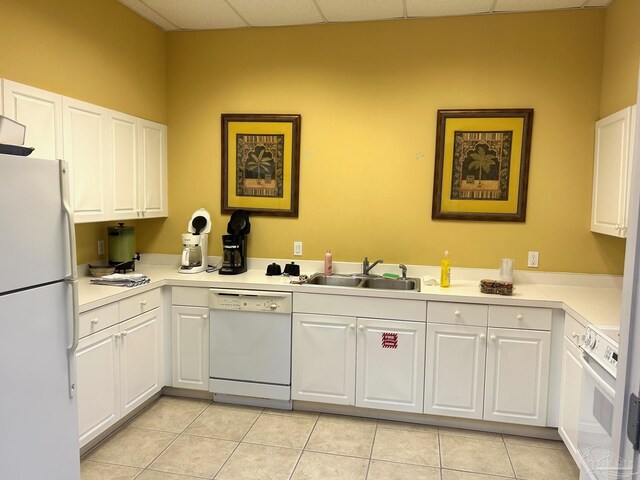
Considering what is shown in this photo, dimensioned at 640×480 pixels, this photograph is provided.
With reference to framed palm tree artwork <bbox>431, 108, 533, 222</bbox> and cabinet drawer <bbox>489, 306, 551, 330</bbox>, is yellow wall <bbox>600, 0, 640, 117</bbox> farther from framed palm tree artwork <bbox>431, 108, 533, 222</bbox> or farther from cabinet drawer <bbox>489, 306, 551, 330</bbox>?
cabinet drawer <bbox>489, 306, 551, 330</bbox>

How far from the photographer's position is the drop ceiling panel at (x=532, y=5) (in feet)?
9.96

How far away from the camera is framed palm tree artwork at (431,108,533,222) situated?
328cm

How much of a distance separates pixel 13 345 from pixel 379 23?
10.2 ft

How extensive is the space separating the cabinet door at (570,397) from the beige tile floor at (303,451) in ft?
0.63

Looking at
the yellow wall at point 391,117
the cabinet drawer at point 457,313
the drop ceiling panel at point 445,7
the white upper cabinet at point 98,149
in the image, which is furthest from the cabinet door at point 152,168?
the cabinet drawer at point 457,313

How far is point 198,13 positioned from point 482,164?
94.2 inches

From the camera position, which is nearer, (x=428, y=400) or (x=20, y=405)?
(x=20, y=405)

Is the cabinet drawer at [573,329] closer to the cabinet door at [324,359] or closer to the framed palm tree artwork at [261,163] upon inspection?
the cabinet door at [324,359]

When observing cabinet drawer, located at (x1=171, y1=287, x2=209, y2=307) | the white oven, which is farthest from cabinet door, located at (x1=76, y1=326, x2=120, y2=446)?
the white oven

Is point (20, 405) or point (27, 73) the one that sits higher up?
point (27, 73)

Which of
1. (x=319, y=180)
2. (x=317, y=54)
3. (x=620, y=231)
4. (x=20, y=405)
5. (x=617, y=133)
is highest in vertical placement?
(x=317, y=54)

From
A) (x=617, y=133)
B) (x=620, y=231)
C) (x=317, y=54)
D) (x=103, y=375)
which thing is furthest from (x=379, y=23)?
(x=103, y=375)

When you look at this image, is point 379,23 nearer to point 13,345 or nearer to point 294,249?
point 294,249

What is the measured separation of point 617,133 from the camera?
9.12 ft
